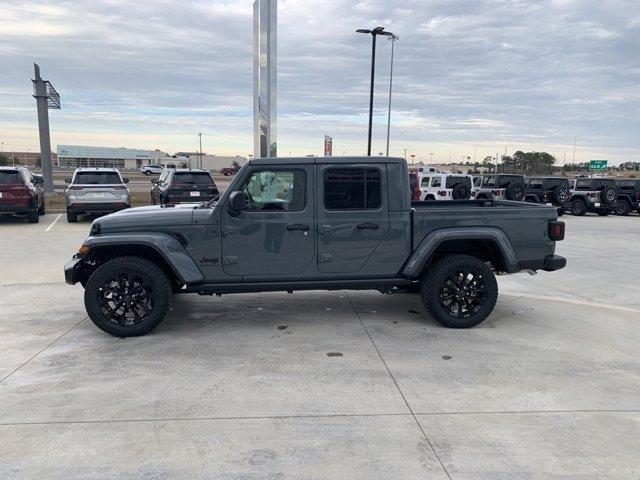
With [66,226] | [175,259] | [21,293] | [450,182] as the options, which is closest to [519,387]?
[175,259]

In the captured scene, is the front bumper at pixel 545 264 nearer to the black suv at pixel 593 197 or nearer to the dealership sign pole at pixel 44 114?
the black suv at pixel 593 197

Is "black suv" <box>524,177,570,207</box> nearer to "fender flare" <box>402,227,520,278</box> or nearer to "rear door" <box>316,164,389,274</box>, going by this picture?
"fender flare" <box>402,227,520,278</box>

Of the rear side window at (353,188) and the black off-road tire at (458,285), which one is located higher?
the rear side window at (353,188)

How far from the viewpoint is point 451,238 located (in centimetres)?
534

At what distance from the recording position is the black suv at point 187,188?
15002 mm

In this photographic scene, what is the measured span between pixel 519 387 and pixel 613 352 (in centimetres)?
148

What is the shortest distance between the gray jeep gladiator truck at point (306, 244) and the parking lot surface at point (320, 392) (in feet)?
1.52

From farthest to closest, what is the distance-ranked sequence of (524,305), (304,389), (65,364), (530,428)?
(524,305)
(65,364)
(304,389)
(530,428)

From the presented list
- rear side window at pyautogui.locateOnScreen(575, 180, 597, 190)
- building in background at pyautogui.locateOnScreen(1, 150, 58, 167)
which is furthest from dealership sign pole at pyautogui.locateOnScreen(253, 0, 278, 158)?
building in background at pyautogui.locateOnScreen(1, 150, 58, 167)

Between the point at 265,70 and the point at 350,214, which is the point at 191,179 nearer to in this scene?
the point at 265,70

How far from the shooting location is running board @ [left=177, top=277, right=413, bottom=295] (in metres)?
5.28

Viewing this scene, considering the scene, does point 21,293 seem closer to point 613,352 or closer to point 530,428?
point 530,428

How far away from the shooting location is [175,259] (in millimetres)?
5086

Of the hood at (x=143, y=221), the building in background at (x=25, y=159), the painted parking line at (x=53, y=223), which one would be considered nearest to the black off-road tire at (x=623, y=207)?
the painted parking line at (x=53, y=223)
